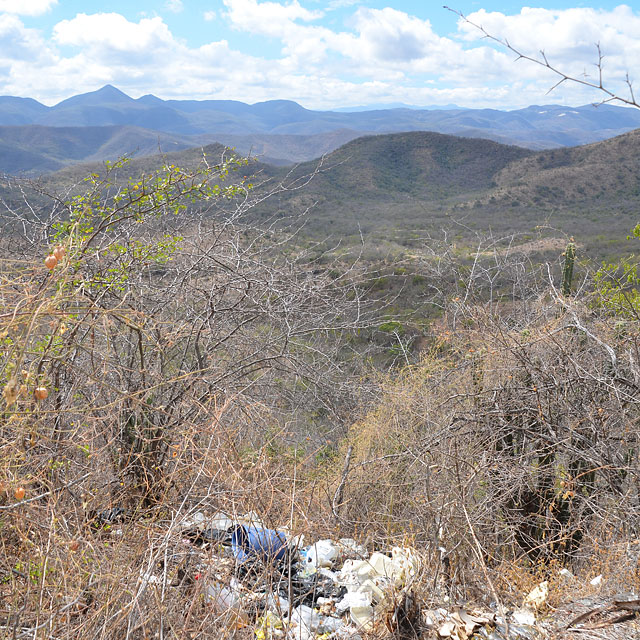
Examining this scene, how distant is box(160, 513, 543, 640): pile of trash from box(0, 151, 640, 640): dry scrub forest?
0.02m

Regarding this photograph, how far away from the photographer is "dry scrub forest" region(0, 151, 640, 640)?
2.21 metres

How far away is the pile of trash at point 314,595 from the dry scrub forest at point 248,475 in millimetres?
18

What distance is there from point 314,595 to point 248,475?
2.89 feet

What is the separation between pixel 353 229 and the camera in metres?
34.4

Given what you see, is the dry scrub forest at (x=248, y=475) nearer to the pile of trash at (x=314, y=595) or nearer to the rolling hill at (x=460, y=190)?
the pile of trash at (x=314, y=595)

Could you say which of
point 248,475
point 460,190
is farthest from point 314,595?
point 460,190

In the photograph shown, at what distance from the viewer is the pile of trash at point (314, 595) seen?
2.35 m

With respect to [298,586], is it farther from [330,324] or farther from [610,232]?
[610,232]

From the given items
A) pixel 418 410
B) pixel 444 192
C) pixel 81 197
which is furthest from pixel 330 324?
pixel 444 192

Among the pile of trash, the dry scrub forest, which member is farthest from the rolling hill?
the pile of trash

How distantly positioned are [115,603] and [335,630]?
3.66 feet

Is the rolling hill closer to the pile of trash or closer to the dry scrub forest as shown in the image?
the dry scrub forest

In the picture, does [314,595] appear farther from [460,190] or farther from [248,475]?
[460,190]

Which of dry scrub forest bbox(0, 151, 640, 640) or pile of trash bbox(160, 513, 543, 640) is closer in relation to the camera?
dry scrub forest bbox(0, 151, 640, 640)
